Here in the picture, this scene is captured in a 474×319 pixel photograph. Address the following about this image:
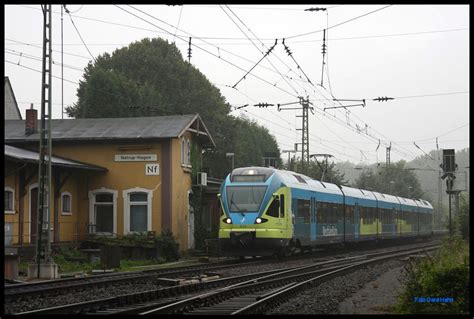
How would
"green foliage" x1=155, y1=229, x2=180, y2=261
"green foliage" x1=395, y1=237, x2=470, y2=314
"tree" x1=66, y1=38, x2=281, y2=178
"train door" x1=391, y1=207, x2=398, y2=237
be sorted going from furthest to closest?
"tree" x1=66, y1=38, x2=281, y2=178 → "train door" x1=391, y1=207, x2=398, y2=237 → "green foliage" x1=155, y1=229, x2=180, y2=261 → "green foliage" x1=395, y1=237, x2=470, y2=314

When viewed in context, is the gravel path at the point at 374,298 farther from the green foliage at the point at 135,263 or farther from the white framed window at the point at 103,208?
the white framed window at the point at 103,208

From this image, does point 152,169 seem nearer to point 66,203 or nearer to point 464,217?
point 66,203

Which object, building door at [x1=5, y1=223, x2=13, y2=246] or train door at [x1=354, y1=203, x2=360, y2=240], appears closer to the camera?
building door at [x1=5, y1=223, x2=13, y2=246]

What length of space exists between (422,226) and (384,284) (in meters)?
39.5

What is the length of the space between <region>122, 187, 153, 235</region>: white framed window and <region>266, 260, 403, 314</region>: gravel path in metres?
12.8

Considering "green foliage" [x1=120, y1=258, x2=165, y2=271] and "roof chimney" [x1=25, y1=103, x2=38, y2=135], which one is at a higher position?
"roof chimney" [x1=25, y1=103, x2=38, y2=135]

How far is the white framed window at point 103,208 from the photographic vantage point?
3222cm

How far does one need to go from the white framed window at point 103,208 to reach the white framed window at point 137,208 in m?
0.56

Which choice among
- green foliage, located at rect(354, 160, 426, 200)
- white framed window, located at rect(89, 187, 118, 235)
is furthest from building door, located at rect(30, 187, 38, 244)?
green foliage, located at rect(354, 160, 426, 200)

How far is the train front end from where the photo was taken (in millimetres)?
24781

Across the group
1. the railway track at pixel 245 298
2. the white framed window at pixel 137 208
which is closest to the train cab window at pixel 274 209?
the railway track at pixel 245 298

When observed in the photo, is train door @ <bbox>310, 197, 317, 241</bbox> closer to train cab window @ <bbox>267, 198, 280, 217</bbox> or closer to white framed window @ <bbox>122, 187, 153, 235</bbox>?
train cab window @ <bbox>267, 198, 280, 217</bbox>

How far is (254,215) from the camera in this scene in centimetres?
2494

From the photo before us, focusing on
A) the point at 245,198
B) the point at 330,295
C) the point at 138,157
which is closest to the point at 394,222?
the point at 138,157
